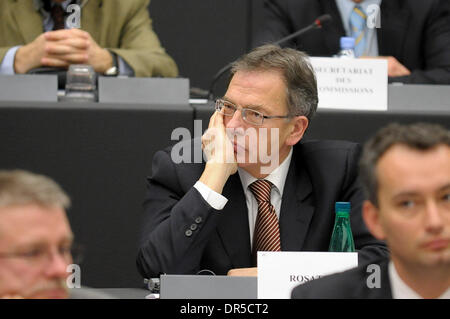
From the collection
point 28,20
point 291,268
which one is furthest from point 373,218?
point 28,20

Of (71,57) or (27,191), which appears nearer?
(27,191)

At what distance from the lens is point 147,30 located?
356cm

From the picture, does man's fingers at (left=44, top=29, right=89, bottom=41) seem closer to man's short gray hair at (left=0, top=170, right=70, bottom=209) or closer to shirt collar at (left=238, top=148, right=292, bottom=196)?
shirt collar at (left=238, top=148, right=292, bottom=196)

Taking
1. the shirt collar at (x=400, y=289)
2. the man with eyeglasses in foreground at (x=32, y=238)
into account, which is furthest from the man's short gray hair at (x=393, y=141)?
the man with eyeglasses in foreground at (x=32, y=238)

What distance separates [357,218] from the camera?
219 cm

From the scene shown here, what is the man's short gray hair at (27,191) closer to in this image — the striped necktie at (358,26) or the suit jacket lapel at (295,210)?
the suit jacket lapel at (295,210)

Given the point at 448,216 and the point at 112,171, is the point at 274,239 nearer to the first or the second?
the point at 112,171

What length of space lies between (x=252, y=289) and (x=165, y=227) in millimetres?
537

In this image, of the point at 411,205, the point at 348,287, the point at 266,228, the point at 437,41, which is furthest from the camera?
the point at 437,41

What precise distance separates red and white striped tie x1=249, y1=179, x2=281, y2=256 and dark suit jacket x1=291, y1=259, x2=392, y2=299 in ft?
2.96

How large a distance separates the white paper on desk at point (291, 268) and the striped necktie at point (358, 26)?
2.06 meters

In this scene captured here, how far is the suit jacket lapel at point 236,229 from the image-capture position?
2.17 meters

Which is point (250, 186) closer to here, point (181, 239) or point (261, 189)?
point (261, 189)

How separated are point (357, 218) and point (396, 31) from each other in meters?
1.71
